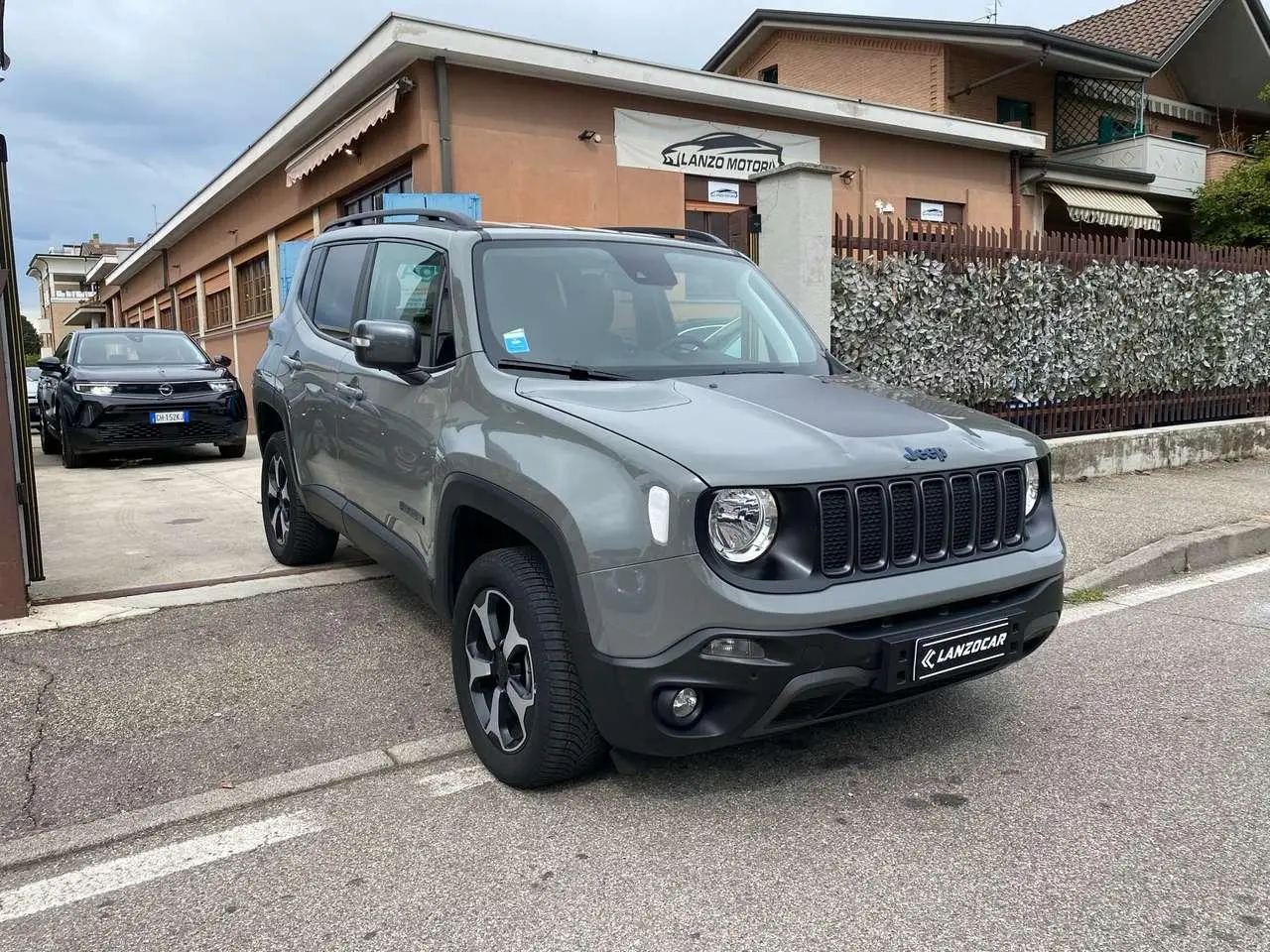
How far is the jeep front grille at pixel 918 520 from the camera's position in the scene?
271cm

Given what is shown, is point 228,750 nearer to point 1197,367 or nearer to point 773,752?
point 773,752

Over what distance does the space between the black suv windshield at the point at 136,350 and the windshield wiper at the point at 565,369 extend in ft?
30.5

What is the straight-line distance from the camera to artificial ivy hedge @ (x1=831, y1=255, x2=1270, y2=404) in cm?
823

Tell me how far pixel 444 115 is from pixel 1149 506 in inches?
322

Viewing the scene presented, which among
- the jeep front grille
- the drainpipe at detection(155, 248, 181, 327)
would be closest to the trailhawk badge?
the jeep front grille

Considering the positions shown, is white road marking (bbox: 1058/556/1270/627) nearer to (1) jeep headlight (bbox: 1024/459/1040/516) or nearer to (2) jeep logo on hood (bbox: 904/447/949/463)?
(1) jeep headlight (bbox: 1024/459/1040/516)

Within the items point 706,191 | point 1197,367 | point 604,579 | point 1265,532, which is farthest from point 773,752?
point 706,191

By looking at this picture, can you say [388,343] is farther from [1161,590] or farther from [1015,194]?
[1015,194]

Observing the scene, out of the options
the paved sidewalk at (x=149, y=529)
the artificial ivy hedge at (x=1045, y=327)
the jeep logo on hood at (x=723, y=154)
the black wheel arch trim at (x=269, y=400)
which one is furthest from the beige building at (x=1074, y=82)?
the black wheel arch trim at (x=269, y=400)

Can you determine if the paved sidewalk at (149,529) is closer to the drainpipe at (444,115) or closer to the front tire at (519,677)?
the front tire at (519,677)

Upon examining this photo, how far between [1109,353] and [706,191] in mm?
6029

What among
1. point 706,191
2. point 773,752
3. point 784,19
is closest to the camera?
point 773,752

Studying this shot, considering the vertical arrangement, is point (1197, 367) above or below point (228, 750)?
above

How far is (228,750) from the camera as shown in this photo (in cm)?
341
